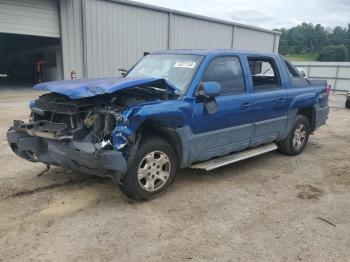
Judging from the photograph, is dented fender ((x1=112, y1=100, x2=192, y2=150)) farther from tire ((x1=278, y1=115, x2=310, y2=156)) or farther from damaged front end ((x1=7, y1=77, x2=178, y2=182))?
tire ((x1=278, y1=115, x2=310, y2=156))

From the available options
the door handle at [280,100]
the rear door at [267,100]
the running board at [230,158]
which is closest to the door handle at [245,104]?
the rear door at [267,100]

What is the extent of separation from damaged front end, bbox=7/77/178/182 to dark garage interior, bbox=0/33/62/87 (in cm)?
1364

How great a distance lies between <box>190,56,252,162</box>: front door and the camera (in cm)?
472

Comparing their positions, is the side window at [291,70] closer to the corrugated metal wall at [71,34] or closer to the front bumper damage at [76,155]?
the front bumper damage at [76,155]

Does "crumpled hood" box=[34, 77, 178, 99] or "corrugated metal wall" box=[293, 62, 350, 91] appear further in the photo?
"corrugated metal wall" box=[293, 62, 350, 91]

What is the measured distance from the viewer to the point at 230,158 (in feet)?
17.4

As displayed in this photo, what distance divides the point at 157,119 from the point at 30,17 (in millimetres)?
13744

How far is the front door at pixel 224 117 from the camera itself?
186 inches

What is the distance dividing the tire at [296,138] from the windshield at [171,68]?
2.58 metres

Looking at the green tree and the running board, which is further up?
the green tree

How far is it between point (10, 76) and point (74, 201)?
3282 centimetres

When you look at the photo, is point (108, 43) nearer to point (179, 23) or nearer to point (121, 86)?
point (179, 23)

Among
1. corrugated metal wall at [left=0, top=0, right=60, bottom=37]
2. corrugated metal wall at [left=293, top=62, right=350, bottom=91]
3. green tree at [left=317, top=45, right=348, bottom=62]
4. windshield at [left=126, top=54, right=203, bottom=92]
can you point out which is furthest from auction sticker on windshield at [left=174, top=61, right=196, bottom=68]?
green tree at [left=317, top=45, right=348, bottom=62]

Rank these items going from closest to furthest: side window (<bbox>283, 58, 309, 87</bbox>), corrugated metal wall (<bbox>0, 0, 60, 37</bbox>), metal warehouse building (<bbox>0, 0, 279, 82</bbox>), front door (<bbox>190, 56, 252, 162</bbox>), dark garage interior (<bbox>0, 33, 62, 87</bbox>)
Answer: front door (<bbox>190, 56, 252, 162</bbox>) → side window (<bbox>283, 58, 309, 87</bbox>) → corrugated metal wall (<bbox>0, 0, 60, 37</bbox>) → metal warehouse building (<bbox>0, 0, 279, 82</bbox>) → dark garage interior (<bbox>0, 33, 62, 87</bbox>)
